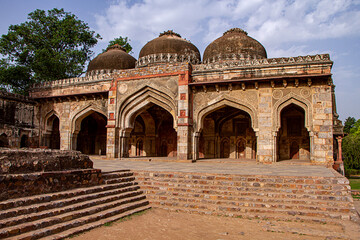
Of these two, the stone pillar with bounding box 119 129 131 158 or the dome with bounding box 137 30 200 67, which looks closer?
the stone pillar with bounding box 119 129 131 158

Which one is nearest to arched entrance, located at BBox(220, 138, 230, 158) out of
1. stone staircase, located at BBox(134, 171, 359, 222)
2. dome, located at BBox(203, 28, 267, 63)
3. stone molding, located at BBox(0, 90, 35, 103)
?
dome, located at BBox(203, 28, 267, 63)

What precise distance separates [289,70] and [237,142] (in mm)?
5412

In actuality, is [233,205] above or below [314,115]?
below

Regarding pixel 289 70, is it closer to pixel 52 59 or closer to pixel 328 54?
pixel 328 54

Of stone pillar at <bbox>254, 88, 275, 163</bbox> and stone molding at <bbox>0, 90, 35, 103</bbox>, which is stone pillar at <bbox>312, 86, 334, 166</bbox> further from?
stone molding at <bbox>0, 90, 35, 103</bbox>

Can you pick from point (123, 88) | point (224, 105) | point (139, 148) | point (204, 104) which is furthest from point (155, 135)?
point (224, 105)

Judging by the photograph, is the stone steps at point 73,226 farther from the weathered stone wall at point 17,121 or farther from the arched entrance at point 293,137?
the weathered stone wall at point 17,121

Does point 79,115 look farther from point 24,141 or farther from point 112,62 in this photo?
point 112,62

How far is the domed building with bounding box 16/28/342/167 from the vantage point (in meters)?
12.4

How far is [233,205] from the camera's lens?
6.30 m

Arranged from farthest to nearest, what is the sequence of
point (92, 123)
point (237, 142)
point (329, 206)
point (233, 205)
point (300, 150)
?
1. point (92, 123)
2. point (237, 142)
3. point (300, 150)
4. point (233, 205)
5. point (329, 206)

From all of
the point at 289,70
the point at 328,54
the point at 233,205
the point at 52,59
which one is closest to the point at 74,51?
the point at 52,59

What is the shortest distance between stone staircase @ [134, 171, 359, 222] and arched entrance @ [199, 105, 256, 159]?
9128mm

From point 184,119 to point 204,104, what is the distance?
1267 mm
